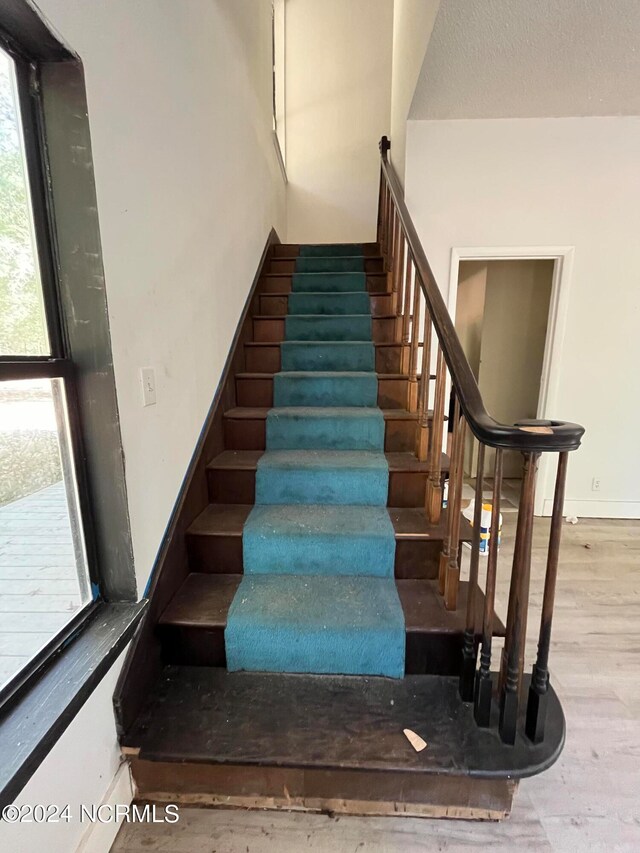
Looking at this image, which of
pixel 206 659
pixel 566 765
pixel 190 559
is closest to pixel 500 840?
pixel 566 765

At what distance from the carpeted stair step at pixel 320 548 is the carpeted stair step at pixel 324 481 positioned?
17 cm

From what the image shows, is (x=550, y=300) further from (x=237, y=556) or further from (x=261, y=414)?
(x=237, y=556)

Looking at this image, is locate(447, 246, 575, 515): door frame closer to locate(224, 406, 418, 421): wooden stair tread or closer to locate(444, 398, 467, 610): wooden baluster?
locate(224, 406, 418, 421): wooden stair tread

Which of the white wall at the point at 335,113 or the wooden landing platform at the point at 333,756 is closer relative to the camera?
the wooden landing platform at the point at 333,756

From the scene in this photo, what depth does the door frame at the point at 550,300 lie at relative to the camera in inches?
105

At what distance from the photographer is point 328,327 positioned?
2.58 meters

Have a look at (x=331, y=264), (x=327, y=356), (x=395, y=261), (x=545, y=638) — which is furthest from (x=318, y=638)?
(x=331, y=264)

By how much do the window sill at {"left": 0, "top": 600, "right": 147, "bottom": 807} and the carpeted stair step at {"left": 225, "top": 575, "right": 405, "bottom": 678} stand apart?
373 mm

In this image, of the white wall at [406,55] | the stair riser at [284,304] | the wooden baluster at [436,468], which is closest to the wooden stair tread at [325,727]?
the wooden baluster at [436,468]

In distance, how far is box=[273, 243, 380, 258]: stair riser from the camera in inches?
132

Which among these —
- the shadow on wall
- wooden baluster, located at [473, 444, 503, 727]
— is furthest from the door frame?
the shadow on wall

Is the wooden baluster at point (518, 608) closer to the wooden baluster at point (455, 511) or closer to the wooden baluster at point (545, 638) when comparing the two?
the wooden baluster at point (545, 638)

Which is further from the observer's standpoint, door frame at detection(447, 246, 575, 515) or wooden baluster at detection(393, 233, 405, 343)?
door frame at detection(447, 246, 575, 515)

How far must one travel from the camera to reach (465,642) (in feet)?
3.96
